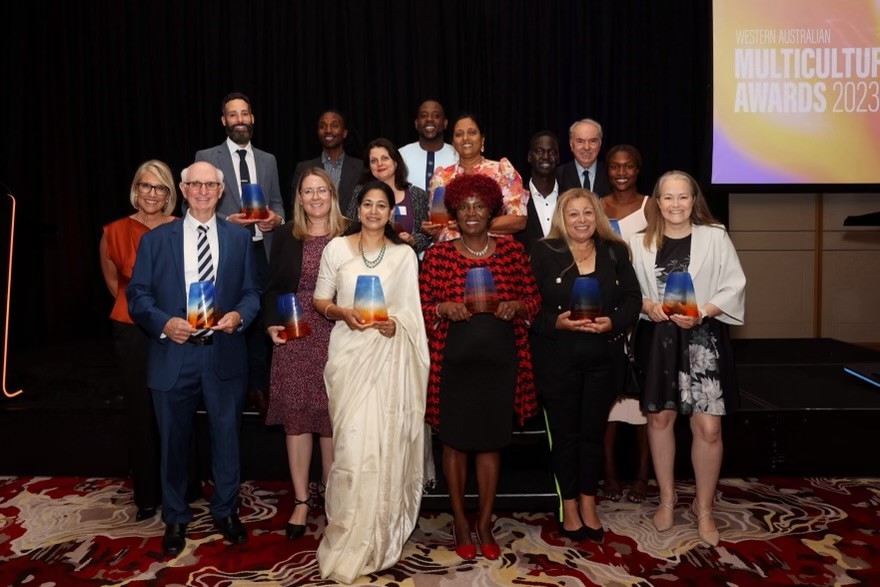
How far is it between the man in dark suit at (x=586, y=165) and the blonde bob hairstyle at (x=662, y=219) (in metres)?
0.86

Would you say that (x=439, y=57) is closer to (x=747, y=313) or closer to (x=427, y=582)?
(x=747, y=313)

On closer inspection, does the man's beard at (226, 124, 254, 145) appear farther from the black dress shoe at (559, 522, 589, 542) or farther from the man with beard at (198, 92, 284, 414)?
the black dress shoe at (559, 522, 589, 542)

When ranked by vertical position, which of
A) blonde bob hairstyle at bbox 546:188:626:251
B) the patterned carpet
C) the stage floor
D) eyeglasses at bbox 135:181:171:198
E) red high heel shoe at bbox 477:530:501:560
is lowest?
the patterned carpet

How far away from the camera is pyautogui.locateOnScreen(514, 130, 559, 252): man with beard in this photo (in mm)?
4285

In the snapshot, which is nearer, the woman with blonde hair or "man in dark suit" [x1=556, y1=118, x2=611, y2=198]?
the woman with blonde hair

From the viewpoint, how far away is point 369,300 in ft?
9.70

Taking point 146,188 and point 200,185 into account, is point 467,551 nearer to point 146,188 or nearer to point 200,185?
point 200,185

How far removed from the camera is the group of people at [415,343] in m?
3.18

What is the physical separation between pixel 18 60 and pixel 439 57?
13.4 ft

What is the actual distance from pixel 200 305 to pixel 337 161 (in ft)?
6.87

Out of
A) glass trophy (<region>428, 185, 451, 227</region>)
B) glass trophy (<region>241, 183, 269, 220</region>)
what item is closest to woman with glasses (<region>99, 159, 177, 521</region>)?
glass trophy (<region>241, 183, 269, 220</region>)

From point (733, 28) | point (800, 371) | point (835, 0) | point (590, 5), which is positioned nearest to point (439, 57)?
point (590, 5)

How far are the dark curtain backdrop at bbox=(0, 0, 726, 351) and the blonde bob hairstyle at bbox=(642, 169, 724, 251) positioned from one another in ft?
12.0

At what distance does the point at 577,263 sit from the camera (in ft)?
11.2
